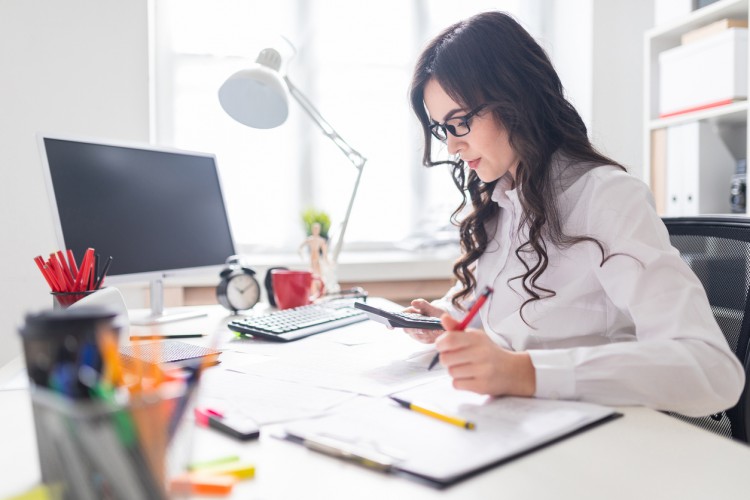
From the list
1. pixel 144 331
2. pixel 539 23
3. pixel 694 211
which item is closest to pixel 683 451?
pixel 144 331

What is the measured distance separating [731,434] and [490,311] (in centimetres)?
45

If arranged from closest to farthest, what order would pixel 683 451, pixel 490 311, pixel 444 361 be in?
pixel 683 451, pixel 444 361, pixel 490 311

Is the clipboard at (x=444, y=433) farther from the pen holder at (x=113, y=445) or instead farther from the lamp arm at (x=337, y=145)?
the lamp arm at (x=337, y=145)

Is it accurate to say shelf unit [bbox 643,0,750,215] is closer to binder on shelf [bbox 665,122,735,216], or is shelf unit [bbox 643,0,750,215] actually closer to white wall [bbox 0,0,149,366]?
binder on shelf [bbox 665,122,735,216]

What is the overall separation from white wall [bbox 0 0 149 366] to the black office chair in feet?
5.97

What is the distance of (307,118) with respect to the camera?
262 centimetres

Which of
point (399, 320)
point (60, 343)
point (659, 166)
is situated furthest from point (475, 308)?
point (659, 166)

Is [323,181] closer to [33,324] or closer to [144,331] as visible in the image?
[144,331]

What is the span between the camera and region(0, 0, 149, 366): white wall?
6.86 feet

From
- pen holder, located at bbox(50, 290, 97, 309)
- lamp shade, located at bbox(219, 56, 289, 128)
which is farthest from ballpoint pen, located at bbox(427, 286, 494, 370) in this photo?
lamp shade, located at bbox(219, 56, 289, 128)

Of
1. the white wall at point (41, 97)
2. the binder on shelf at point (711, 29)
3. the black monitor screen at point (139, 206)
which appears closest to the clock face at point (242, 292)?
the black monitor screen at point (139, 206)

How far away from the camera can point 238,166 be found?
2.58 metres

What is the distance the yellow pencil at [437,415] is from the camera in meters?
0.64

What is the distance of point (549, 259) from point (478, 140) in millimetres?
250
